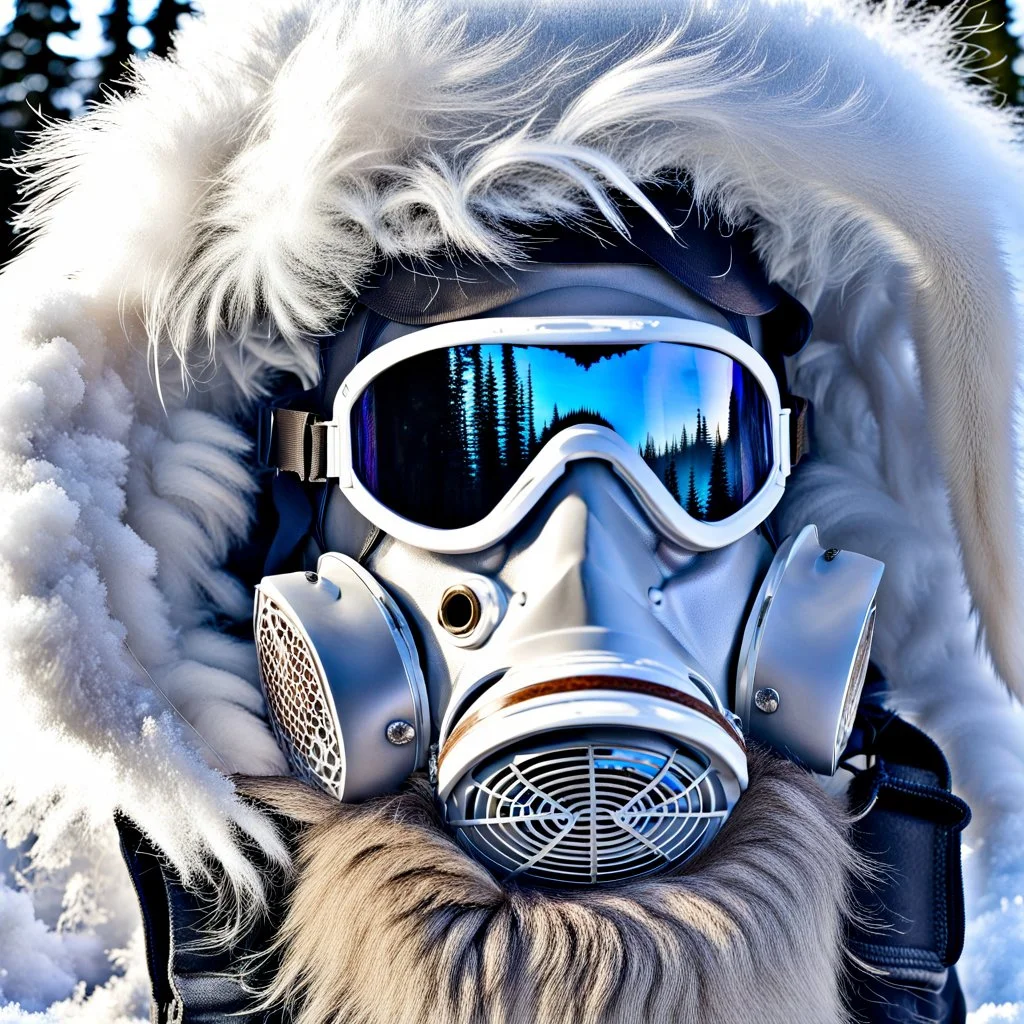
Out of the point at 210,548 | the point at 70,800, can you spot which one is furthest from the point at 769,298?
the point at 70,800

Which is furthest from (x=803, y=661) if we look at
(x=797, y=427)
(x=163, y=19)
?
(x=163, y=19)

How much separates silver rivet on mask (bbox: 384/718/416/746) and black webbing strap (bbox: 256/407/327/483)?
0.88ft

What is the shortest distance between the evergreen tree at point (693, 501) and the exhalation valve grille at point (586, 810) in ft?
0.79

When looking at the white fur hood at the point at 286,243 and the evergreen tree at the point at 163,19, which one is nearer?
the white fur hood at the point at 286,243

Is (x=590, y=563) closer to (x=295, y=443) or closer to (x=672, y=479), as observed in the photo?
(x=672, y=479)

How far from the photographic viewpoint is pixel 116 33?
234cm

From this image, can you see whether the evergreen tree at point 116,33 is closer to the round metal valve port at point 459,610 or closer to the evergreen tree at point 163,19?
the evergreen tree at point 163,19

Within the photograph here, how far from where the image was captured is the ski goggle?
44.3 inches

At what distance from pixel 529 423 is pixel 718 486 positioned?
204mm

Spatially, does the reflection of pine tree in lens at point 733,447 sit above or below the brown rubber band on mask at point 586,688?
above

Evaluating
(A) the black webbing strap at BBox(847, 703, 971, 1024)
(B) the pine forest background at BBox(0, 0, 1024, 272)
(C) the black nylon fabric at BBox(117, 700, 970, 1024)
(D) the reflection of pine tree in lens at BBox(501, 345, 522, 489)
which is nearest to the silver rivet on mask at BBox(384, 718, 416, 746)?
(C) the black nylon fabric at BBox(117, 700, 970, 1024)

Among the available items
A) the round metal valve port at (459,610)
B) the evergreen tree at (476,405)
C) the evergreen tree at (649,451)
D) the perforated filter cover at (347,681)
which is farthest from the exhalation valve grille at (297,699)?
the evergreen tree at (649,451)

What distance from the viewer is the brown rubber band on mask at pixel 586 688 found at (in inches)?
40.0

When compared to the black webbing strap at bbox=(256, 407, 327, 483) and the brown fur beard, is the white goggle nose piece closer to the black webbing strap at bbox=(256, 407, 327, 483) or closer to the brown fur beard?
the brown fur beard
